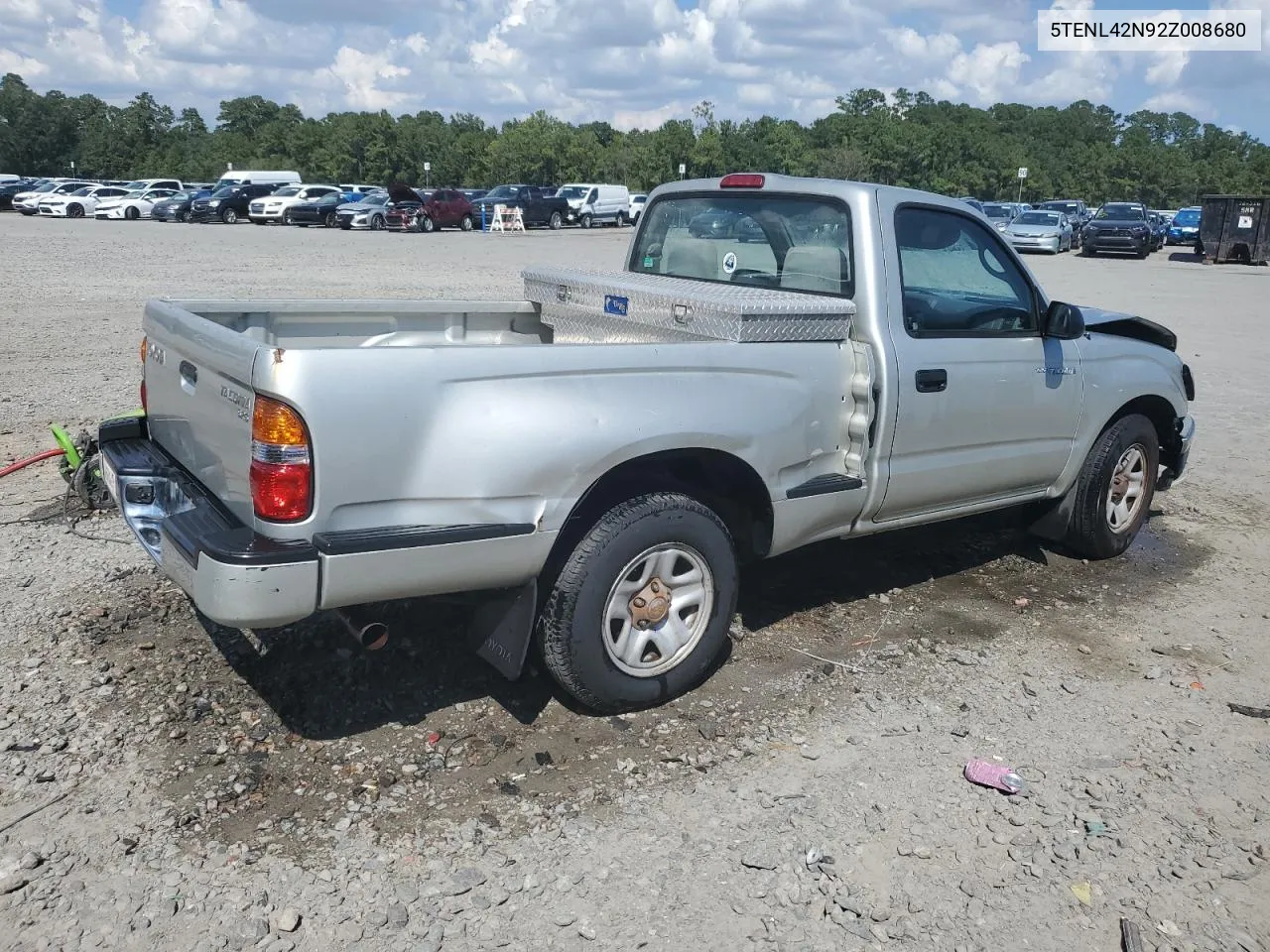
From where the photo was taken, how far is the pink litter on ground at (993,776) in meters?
3.65

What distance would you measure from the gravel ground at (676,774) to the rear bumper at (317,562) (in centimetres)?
68

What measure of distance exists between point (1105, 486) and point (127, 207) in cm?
4540

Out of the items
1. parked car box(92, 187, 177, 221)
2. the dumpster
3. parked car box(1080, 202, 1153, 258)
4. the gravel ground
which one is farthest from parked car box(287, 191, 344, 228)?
the gravel ground

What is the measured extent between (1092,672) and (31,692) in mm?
4292

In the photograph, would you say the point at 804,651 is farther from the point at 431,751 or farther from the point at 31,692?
the point at 31,692

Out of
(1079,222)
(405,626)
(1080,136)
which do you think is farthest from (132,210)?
(1080,136)

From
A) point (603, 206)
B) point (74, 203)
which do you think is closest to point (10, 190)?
point (74, 203)

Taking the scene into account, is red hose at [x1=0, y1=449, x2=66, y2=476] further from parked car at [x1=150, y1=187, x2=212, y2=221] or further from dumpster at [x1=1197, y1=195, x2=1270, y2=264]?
parked car at [x1=150, y1=187, x2=212, y2=221]

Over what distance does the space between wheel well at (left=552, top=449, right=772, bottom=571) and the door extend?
677 mm

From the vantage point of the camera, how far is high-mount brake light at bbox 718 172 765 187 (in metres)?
5.08

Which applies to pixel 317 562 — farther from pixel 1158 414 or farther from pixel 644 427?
pixel 1158 414

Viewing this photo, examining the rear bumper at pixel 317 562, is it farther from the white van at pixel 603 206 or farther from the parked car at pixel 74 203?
the parked car at pixel 74 203

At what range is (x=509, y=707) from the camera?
4.05 metres

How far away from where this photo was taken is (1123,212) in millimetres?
34625
